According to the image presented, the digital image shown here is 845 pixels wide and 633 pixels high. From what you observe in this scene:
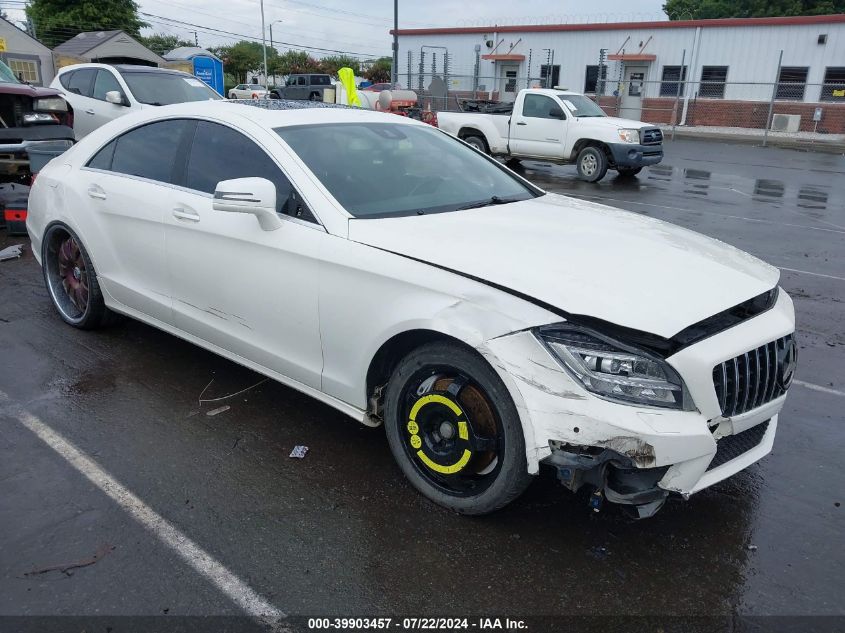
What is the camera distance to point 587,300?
2.65 m

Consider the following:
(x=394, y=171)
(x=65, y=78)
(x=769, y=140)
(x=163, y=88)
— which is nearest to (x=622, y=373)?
(x=394, y=171)

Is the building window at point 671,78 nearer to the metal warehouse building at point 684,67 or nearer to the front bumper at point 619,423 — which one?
the metal warehouse building at point 684,67

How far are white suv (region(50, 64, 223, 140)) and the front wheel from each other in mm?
10251

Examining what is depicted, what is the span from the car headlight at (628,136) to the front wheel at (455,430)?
12.6 metres

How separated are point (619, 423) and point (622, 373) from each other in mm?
196

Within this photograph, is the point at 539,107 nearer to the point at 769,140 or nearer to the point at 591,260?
the point at 591,260

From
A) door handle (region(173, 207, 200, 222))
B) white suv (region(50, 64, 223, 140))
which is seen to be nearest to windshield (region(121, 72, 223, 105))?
white suv (region(50, 64, 223, 140))

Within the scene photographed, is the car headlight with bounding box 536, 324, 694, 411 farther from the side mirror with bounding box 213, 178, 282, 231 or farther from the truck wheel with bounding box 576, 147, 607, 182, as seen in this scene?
the truck wheel with bounding box 576, 147, 607, 182

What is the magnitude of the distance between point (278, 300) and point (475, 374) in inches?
48.4

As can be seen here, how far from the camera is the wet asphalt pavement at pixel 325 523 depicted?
2.62m

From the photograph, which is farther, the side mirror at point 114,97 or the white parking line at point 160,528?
the side mirror at point 114,97

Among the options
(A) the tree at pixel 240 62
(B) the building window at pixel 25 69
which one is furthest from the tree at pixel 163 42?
(B) the building window at pixel 25 69

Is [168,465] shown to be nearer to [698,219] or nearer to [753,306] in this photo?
[753,306]

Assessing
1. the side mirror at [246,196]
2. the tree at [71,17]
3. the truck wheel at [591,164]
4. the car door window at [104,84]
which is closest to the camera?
the side mirror at [246,196]
